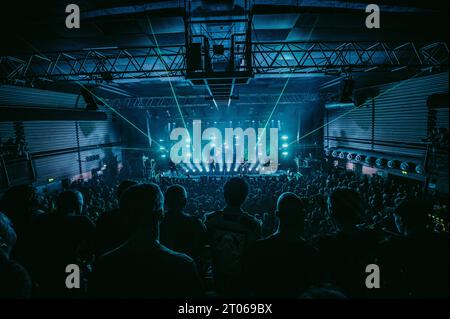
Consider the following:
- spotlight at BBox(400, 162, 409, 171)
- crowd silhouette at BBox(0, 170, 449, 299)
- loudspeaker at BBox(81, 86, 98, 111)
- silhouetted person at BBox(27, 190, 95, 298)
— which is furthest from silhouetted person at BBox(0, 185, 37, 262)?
spotlight at BBox(400, 162, 409, 171)

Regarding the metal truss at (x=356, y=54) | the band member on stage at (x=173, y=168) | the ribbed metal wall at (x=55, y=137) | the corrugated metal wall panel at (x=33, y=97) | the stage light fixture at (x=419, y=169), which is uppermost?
the metal truss at (x=356, y=54)

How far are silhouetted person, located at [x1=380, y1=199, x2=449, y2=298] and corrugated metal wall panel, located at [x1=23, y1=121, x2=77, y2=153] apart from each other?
14.5 metres

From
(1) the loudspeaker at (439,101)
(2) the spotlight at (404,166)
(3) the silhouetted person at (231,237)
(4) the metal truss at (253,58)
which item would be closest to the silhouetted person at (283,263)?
(3) the silhouetted person at (231,237)

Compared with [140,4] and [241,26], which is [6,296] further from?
[241,26]

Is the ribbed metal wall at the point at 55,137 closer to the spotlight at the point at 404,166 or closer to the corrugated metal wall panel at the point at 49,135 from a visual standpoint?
the corrugated metal wall panel at the point at 49,135

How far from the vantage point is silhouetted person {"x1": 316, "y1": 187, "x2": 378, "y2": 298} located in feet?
7.19

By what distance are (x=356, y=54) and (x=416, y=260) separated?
10.5m

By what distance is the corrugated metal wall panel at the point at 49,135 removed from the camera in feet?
38.3

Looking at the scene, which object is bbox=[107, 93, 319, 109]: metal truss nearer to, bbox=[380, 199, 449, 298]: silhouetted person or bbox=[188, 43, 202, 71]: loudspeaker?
bbox=[188, 43, 202, 71]: loudspeaker

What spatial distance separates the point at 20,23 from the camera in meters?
6.72

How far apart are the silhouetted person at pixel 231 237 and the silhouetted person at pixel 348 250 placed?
30.2 inches

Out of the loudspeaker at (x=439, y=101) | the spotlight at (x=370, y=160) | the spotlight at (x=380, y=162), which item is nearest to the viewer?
the loudspeaker at (x=439, y=101)
